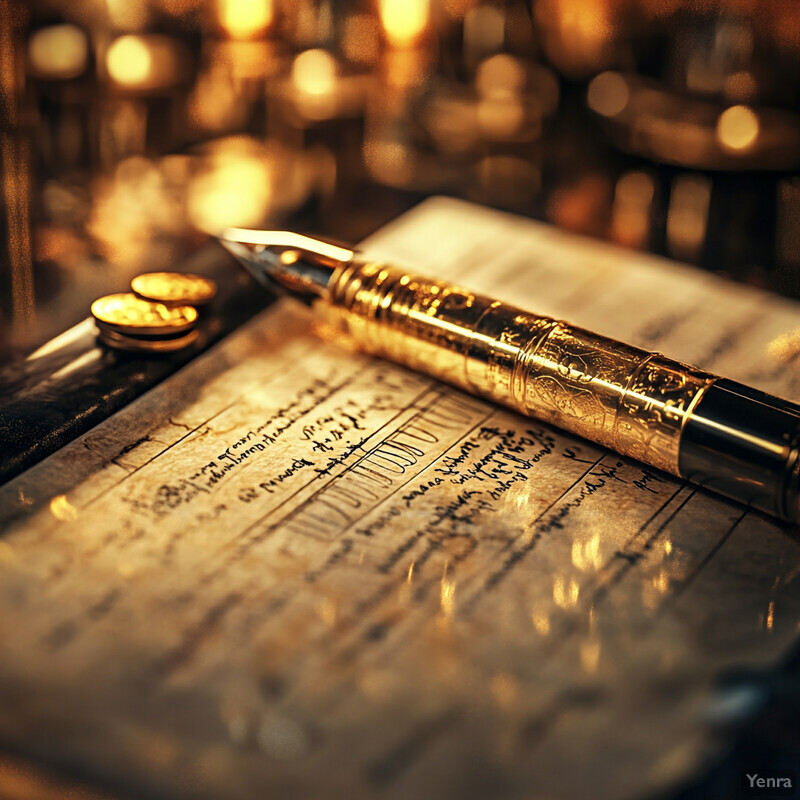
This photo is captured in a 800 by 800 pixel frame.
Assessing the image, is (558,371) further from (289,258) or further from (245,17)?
(245,17)

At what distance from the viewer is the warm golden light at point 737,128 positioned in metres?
→ 1.22

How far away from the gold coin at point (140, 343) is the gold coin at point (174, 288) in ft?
0.16

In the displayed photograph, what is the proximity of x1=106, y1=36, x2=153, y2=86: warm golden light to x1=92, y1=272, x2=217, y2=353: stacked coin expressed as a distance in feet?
1.74

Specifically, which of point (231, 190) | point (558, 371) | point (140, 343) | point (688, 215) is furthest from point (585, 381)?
point (231, 190)

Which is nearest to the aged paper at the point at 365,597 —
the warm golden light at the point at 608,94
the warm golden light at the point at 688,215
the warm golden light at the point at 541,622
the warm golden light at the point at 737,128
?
the warm golden light at the point at 541,622

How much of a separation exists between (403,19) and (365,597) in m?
1.04

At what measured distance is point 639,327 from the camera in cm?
94

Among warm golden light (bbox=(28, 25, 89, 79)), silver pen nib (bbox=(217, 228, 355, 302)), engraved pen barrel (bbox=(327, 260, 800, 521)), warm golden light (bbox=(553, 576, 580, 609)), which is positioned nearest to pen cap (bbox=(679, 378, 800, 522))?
engraved pen barrel (bbox=(327, 260, 800, 521))

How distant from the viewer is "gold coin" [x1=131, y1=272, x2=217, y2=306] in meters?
0.89

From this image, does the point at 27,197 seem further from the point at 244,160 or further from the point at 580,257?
the point at 580,257

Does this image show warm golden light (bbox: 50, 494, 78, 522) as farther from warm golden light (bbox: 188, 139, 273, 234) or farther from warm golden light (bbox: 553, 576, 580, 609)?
warm golden light (bbox: 188, 139, 273, 234)

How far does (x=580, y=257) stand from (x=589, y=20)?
2.17ft

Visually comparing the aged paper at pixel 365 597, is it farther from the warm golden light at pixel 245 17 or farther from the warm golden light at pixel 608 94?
the warm golden light at pixel 245 17

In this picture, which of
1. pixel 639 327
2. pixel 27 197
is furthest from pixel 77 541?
pixel 27 197
